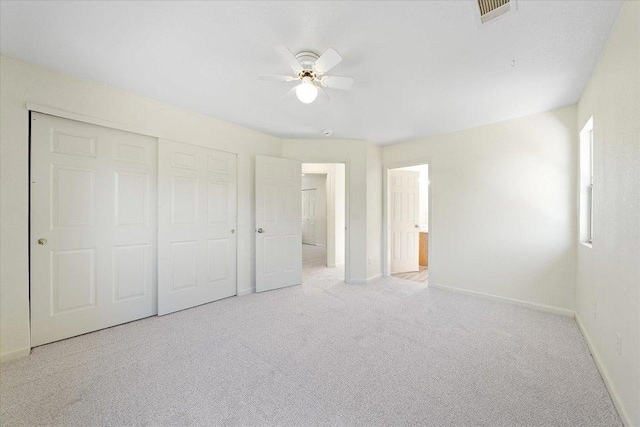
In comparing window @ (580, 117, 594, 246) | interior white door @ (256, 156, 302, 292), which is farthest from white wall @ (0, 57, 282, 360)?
window @ (580, 117, 594, 246)

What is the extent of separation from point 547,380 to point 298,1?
9.45 ft

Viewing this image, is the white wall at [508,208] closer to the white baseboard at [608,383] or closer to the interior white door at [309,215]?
the white baseboard at [608,383]

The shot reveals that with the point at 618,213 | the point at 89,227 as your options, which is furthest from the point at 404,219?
the point at 89,227

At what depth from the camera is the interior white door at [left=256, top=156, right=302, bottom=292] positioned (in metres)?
3.90

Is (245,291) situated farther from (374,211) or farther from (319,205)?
(319,205)

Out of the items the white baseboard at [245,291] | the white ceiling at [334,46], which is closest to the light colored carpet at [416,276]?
the white baseboard at [245,291]

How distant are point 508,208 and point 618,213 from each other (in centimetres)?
182

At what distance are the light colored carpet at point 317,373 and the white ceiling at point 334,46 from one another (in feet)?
7.54

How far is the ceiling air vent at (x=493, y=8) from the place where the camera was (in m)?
1.50

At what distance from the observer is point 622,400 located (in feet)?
5.07

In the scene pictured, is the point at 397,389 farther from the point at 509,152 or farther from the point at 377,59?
the point at 509,152

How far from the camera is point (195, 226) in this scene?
10.8 feet

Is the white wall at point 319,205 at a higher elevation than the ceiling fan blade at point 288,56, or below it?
below

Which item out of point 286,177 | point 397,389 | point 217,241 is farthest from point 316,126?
point 397,389
